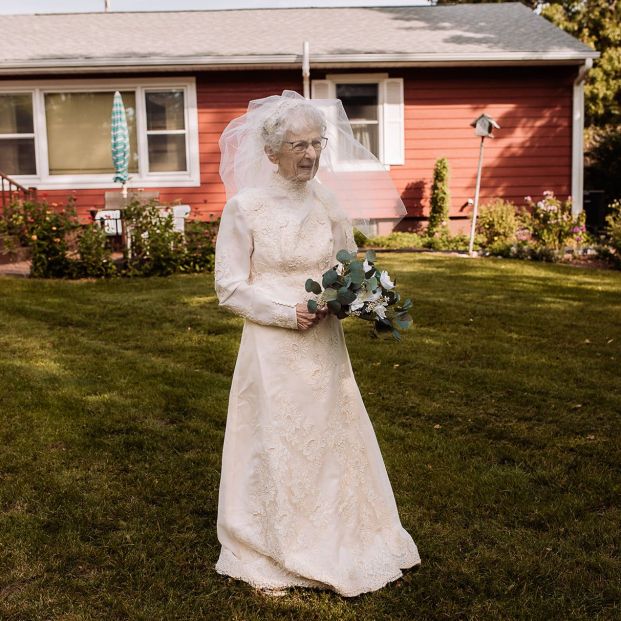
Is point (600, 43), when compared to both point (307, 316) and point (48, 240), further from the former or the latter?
point (307, 316)

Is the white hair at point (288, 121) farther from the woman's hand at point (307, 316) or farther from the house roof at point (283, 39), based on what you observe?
the house roof at point (283, 39)

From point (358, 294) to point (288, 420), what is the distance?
0.60 m

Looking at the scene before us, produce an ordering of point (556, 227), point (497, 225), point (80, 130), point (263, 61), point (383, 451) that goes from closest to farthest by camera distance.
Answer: point (383, 451)
point (556, 227)
point (497, 225)
point (263, 61)
point (80, 130)

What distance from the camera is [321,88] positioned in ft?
49.9

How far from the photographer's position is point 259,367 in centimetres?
321

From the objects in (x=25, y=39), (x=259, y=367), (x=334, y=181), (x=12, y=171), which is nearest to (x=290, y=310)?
(x=259, y=367)

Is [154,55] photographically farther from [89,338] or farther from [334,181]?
[334,181]

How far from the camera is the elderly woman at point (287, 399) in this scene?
3.17 meters

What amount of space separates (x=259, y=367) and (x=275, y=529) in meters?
0.65

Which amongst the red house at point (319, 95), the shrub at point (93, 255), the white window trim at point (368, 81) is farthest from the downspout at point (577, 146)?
the shrub at point (93, 255)

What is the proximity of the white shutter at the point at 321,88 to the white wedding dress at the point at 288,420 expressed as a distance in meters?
12.4

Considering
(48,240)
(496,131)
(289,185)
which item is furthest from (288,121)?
(496,131)

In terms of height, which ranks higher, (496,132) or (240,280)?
(496,132)

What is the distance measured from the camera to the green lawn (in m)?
3.27
